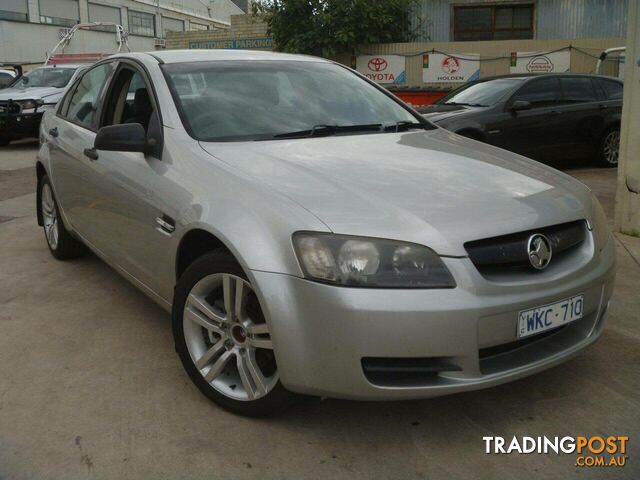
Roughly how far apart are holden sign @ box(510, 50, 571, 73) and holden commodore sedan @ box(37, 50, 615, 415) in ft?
50.9

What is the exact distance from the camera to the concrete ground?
2.54m

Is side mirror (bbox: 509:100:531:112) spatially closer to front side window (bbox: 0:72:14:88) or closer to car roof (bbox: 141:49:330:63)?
car roof (bbox: 141:49:330:63)

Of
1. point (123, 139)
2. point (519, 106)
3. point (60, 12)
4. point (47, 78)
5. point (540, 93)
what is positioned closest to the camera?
point (123, 139)

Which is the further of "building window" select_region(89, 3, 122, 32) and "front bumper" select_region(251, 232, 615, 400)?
"building window" select_region(89, 3, 122, 32)

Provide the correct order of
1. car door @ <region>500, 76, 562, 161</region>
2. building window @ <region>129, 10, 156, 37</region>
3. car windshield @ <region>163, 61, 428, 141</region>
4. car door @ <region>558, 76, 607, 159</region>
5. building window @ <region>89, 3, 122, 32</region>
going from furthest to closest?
building window @ <region>129, 10, 156, 37</region>
building window @ <region>89, 3, 122, 32</region>
car door @ <region>558, 76, 607, 159</region>
car door @ <region>500, 76, 562, 161</region>
car windshield @ <region>163, 61, 428, 141</region>

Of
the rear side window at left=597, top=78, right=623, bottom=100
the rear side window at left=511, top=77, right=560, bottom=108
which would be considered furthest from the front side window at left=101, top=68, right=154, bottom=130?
the rear side window at left=597, top=78, right=623, bottom=100

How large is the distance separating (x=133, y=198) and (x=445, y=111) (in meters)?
6.14

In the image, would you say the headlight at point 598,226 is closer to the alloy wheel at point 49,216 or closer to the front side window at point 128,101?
the front side window at point 128,101

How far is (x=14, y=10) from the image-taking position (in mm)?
34562

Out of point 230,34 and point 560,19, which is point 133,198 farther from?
point 230,34

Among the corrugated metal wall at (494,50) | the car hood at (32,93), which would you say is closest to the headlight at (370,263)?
the car hood at (32,93)

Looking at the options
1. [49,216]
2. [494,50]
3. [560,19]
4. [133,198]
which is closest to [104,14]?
[494,50]

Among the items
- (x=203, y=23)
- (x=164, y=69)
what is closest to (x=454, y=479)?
(x=164, y=69)

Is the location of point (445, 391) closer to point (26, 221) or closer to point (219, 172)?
point (219, 172)
